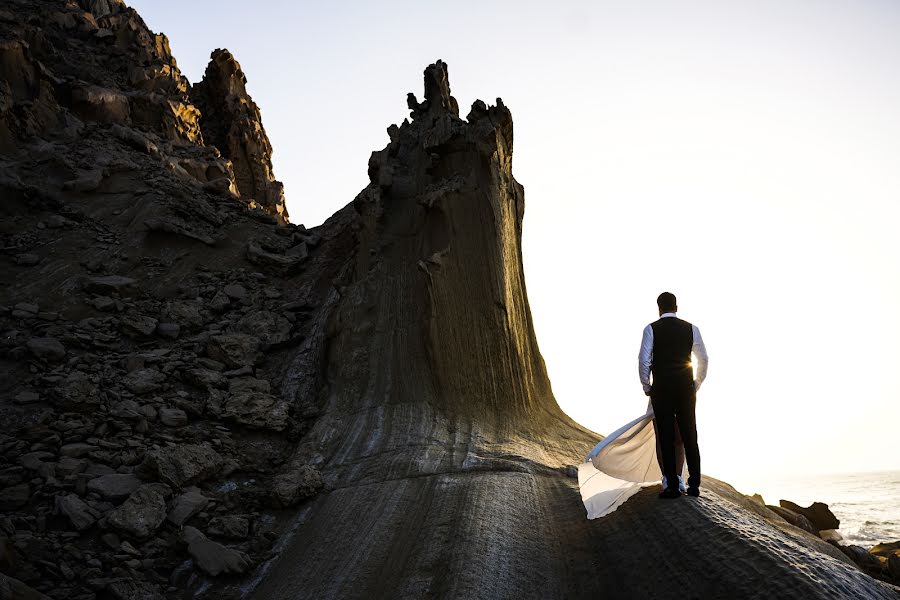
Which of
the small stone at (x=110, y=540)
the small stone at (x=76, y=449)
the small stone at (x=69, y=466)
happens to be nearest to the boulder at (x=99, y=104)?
the small stone at (x=76, y=449)

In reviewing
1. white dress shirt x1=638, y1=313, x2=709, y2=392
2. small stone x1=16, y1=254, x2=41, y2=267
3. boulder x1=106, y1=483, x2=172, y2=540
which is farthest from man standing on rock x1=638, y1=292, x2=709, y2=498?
small stone x1=16, y1=254, x2=41, y2=267

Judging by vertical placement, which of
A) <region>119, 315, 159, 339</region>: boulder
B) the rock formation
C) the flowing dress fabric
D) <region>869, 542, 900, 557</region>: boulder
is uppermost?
the rock formation

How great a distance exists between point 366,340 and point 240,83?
21.6 m

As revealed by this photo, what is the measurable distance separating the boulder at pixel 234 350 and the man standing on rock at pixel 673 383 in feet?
21.4

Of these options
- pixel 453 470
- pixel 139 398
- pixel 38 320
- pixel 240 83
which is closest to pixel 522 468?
pixel 453 470

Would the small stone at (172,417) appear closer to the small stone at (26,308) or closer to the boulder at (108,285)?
the small stone at (26,308)

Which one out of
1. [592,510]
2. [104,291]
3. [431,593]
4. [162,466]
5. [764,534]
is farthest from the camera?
[104,291]

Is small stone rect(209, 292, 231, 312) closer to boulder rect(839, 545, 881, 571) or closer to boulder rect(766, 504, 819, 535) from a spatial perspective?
boulder rect(766, 504, 819, 535)

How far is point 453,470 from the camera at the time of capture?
268 inches

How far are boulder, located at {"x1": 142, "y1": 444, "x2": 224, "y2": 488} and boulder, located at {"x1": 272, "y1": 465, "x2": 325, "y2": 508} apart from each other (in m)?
0.81

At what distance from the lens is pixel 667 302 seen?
558 cm

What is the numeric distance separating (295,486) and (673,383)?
4.24 m

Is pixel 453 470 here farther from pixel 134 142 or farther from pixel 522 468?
pixel 134 142

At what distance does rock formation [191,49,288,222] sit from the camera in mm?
25469
